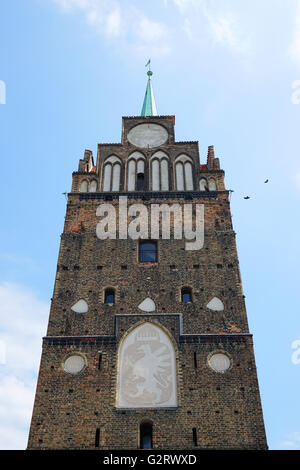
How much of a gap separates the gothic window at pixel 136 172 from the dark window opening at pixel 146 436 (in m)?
7.23

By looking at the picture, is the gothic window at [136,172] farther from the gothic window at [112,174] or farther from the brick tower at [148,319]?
the gothic window at [112,174]

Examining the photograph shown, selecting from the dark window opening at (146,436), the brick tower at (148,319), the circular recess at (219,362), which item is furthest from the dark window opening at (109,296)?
the dark window opening at (146,436)

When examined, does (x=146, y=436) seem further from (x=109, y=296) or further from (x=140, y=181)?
(x=140, y=181)

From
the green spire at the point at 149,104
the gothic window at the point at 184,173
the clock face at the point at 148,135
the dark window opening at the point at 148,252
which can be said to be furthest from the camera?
the green spire at the point at 149,104

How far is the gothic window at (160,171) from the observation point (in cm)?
1619

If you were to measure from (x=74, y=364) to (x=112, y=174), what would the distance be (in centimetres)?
656

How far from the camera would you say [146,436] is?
11.1 meters

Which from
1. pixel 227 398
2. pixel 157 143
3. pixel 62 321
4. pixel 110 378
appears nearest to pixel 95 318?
pixel 62 321

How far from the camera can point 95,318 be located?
42.0 feet

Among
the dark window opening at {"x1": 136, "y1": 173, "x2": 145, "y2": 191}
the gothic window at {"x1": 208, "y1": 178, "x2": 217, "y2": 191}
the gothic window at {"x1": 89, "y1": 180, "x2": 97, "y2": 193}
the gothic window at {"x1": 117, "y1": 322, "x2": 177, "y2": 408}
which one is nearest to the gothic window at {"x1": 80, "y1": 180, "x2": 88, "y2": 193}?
the gothic window at {"x1": 89, "y1": 180, "x2": 97, "y2": 193}

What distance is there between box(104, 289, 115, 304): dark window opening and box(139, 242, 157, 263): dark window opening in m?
1.27

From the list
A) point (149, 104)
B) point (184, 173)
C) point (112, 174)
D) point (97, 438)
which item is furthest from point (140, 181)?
point (97, 438)
